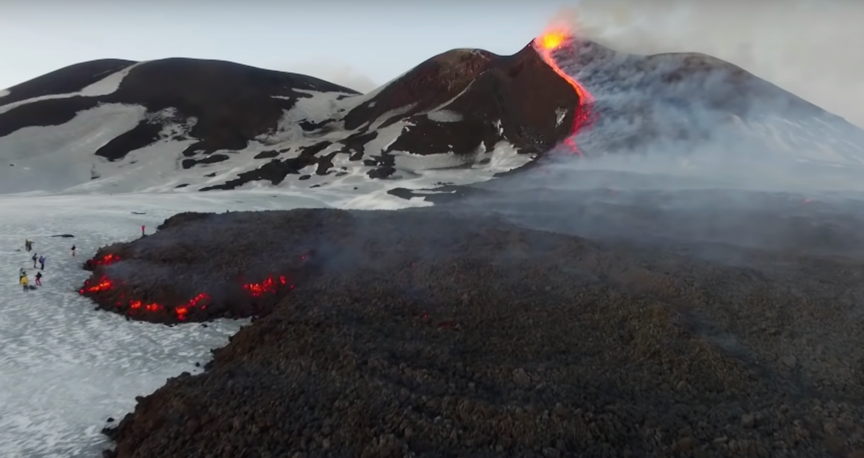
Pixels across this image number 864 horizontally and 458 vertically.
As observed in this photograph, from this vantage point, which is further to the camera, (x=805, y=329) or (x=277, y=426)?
(x=805, y=329)

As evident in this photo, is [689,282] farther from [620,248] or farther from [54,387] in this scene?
[54,387]

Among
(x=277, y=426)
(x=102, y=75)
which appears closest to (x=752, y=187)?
(x=277, y=426)

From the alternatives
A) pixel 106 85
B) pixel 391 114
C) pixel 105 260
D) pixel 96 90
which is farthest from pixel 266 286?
pixel 106 85

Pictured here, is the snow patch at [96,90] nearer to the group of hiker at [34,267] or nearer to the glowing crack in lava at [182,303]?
the group of hiker at [34,267]

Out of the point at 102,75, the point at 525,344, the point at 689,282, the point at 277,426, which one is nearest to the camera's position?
the point at 277,426

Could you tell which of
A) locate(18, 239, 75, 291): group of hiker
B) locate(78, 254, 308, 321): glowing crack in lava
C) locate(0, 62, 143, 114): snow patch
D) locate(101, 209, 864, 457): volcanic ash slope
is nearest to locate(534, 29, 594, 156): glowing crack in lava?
locate(101, 209, 864, 457): volcanic ash slope

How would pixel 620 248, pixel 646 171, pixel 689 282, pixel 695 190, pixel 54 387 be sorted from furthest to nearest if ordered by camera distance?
pixel 646 171 → pixel 695 190 → pixel 620 248 → pixel 689 282 → pixel 54 387

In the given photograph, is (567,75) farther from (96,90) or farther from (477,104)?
(96,90)
